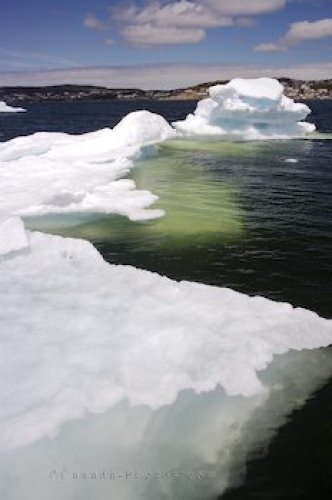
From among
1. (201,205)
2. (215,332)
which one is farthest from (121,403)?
(201,205)

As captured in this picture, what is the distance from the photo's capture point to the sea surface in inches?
249

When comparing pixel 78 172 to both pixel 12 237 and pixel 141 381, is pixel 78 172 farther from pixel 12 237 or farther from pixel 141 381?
pixel 141 381

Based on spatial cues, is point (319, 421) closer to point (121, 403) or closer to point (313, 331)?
point (313, 331)

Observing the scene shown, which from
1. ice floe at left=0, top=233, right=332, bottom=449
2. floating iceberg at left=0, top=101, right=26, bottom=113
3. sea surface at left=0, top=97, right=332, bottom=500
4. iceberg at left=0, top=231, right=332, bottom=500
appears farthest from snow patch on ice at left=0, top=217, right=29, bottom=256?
floating iceberg at left=0, top=101, right=26, bottom=113

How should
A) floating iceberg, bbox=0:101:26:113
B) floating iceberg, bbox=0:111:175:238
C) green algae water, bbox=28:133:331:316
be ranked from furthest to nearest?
floating iceberg, bbox=0:101:26:113, floating iceberg, bbox=0:111:175:238, green algae water, bbox=28:133:331:316

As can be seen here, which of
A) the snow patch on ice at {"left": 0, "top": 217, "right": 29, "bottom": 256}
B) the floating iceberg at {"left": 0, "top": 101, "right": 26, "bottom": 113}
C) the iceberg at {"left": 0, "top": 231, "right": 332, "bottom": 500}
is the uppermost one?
the snow patch on ice at {"left": 0, "top": 217, "right": 29, "bottom": 256}

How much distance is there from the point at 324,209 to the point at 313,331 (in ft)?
37.1

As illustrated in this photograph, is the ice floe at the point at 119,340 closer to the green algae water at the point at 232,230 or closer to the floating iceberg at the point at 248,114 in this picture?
the green algae water at the point at 232,230

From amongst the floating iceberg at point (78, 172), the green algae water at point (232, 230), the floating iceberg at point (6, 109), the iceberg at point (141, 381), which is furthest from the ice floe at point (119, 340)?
the floating iceberg at point (6, 109)

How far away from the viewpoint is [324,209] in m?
19.2

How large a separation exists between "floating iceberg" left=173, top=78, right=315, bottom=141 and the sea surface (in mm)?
14902

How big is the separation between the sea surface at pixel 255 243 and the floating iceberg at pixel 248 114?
587 inches

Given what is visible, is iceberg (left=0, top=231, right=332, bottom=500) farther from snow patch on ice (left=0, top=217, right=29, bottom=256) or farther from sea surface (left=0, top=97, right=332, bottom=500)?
snow patch on ice (left=0, top=217, right=29, bottom=256)

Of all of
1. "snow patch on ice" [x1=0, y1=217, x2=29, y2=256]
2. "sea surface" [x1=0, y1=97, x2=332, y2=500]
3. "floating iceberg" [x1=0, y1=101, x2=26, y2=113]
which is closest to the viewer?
"sea surface" [x1=0, y1=97, x2=332, y2=500]
